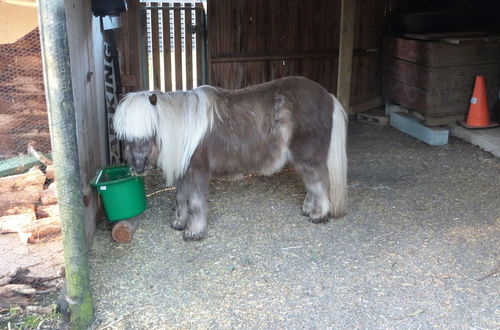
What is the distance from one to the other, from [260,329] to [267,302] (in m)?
0.29

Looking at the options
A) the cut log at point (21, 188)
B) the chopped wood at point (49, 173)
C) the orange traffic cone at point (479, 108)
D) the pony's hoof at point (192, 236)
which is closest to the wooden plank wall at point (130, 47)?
the chopped wood at point (49, 173)

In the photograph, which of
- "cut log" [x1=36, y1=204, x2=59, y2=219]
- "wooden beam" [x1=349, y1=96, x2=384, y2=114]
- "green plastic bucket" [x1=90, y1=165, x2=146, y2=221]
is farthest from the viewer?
"wooden beam" [x1=349, y1=96, x2=384, y2=114]

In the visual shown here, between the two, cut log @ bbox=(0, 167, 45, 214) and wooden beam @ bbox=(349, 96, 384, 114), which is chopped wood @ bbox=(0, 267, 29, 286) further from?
wooden beam @ bbox=(349, 96, 384, 114)

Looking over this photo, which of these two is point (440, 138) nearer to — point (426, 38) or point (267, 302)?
point (426, 38)

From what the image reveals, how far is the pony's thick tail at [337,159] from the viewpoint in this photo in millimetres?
4340

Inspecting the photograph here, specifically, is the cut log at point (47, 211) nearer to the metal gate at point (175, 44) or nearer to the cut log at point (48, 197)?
the cut log at point (48, 197)

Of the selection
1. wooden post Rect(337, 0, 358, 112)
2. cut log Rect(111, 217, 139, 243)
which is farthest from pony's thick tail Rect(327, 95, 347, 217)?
cut log Rect(111, 217, 139, 243)

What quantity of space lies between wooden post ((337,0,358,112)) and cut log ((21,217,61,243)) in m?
3.15

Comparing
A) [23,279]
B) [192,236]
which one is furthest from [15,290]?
[192,236]

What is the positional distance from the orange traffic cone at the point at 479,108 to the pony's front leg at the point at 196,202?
402 cm

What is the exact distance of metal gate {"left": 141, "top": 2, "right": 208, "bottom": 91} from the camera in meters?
6.68

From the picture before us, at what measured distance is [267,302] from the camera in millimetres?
3344

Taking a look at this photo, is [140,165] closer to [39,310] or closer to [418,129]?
[39,310]

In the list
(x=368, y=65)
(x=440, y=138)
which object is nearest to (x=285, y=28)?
(x=368, y=65)
